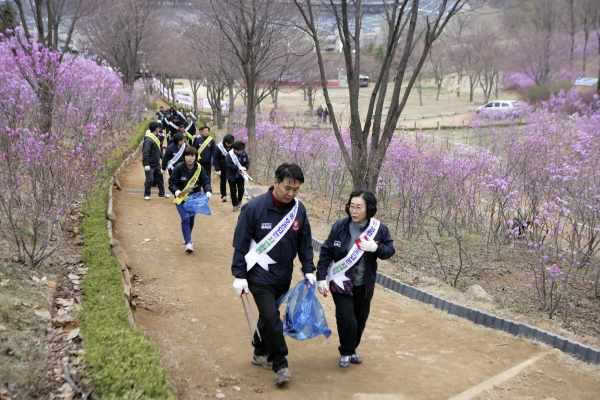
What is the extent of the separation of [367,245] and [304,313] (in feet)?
2.31

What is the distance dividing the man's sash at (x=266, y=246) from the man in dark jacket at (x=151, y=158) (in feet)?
24.7

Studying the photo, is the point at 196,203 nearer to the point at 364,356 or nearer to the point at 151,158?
the point at 364,356

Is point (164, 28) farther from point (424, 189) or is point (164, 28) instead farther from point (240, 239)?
point (240, 239)

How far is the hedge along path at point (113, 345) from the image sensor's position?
343cm

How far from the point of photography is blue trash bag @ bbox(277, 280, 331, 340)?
4.21 metres

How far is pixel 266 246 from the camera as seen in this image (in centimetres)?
410

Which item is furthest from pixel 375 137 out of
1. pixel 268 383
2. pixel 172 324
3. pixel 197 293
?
pixel 268 383

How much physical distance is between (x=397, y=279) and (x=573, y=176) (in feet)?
13.4

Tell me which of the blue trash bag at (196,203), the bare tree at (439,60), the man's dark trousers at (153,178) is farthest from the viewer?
the bare tree at (439,60)

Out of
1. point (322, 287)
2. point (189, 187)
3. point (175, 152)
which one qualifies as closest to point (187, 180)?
point (189, 187)

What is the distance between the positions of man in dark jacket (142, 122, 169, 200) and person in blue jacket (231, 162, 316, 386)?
750cm

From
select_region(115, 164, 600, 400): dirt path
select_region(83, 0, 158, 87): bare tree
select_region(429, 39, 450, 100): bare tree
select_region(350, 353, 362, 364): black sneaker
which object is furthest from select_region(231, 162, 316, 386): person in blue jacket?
select_region(429, 39, 450, 100): bare tree

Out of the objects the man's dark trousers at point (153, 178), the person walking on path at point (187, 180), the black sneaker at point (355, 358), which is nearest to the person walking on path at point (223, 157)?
the man's dark trousers at point (153, 178)

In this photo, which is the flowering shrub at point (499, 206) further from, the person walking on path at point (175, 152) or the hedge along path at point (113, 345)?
the hedge along path at point (113, 345)
